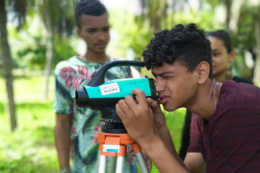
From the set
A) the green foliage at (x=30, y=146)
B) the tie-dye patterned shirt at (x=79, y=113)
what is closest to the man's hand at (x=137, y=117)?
the tie-dye patterned shirt at (x=79, y=113)

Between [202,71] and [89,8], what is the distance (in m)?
1.20

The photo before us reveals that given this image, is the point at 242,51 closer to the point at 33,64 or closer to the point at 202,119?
the point at 33,64

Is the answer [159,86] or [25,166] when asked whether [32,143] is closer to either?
[25,166]

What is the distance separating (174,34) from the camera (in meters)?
1.46

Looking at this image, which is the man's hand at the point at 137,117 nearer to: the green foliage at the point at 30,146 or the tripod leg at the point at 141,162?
the tripod leg at the point at 141,162

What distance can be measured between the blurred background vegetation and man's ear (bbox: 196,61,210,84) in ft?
1.65

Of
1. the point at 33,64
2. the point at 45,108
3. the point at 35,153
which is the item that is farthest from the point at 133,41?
the point at 35,153

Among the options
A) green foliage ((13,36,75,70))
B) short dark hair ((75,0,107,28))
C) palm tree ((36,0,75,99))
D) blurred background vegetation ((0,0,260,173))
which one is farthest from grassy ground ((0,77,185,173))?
green foliage ((13,36,75,70))

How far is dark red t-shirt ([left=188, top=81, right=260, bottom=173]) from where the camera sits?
1.30 meters

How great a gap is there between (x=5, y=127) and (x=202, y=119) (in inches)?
336

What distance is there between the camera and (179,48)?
1446mm

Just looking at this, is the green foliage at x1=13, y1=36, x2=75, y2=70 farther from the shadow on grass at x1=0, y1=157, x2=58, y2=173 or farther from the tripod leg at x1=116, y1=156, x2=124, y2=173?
the tripod leg at x1=116, y1=156, x2=124, y2=173

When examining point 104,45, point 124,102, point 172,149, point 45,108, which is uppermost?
point 104,45

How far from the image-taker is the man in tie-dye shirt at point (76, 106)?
7.53 feet
